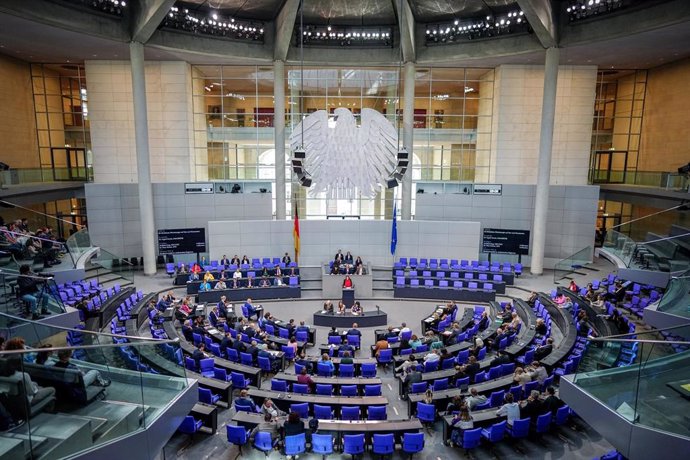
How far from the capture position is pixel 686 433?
5645mm

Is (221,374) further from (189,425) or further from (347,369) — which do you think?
(347,369)

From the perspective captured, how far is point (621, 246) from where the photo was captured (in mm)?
15938

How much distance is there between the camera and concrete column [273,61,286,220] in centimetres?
2258

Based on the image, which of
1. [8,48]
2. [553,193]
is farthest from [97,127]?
[553,193]

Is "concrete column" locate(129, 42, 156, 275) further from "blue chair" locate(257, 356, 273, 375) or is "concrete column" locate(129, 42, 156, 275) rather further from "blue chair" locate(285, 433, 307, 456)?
"blue chair" locate(285, 433, 307, 456)

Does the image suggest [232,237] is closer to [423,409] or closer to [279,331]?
[279,331]

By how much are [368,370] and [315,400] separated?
7.63 feet

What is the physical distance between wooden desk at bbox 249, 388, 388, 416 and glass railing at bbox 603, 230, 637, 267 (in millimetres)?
10278

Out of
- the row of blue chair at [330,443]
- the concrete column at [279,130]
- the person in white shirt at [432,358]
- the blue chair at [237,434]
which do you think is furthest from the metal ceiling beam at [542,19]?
the blue chair at [237,434]

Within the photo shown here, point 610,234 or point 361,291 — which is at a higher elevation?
point 610,234

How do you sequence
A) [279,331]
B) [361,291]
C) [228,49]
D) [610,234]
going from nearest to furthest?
1. [279,331]
2. [610,234]
3. [361,291]
4. [228,49]

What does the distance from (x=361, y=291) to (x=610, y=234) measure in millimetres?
10088

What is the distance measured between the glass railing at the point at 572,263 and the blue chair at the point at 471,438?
14.6 metres

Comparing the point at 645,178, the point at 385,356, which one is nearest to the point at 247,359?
the point at 385,356
